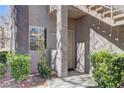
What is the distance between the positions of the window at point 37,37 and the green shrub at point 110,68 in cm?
276

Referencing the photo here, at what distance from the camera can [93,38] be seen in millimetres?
6055

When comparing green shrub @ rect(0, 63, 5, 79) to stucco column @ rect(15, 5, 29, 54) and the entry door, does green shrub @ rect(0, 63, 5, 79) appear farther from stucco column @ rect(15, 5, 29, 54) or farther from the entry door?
the entry door

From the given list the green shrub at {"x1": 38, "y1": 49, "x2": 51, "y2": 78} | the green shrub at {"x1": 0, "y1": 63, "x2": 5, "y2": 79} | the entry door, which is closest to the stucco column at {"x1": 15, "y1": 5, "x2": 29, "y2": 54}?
the green shrub at {"x1": 38, "y1": 49, "x2": 51, "y2": 78}

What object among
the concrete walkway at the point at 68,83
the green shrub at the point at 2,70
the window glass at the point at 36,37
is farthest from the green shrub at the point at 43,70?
the green shrub at the point at 2,70

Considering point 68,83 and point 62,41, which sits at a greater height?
point 62,41

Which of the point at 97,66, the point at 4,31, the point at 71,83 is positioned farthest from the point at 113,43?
the point at 4,31

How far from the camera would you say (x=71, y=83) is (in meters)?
4.89

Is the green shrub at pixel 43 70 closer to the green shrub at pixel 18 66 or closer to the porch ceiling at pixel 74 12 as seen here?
the green shrub at pixel 18 66

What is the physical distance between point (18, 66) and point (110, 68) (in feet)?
7.79

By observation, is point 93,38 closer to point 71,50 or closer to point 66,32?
point 66,32

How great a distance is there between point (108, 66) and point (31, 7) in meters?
3.60

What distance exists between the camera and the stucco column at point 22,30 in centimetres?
548

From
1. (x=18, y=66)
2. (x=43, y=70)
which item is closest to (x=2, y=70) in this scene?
(x=18, y=66)
